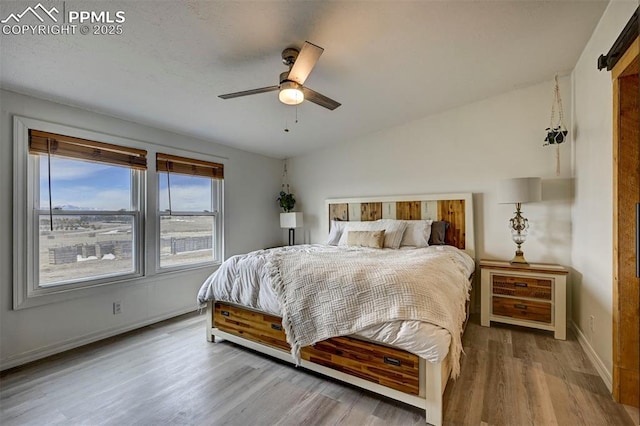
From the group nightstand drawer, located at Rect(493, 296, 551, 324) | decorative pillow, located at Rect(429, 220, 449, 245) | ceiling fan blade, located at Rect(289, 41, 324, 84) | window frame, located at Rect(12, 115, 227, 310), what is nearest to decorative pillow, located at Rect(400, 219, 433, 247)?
decorative pillow, located at Rect(429, 220, 449, 245)

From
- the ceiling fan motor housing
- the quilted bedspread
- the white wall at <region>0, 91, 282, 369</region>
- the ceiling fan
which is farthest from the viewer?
the white wall at <region>0, 91, 282, 369</region>

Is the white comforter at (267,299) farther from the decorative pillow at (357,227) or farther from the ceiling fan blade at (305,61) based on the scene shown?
the ceiling fan blade at (305,61)

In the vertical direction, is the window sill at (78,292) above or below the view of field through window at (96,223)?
below

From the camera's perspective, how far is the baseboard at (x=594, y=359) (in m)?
2.05

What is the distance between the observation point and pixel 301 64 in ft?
6.47

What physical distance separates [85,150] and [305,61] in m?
2.43

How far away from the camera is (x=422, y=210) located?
3932 mm

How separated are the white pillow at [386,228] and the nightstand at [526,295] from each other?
3.20ft

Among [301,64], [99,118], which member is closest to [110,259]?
[99,118]

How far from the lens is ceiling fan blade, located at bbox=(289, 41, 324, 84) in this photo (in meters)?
1.82

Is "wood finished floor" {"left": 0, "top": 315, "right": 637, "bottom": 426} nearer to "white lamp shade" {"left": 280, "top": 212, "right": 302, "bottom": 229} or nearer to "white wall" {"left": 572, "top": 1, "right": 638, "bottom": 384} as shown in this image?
"white wall" {"left": 572, "top": 1, "right": 638, "bottom": 384}

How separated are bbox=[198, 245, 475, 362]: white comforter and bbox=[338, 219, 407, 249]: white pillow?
Answer: 0.44 meters

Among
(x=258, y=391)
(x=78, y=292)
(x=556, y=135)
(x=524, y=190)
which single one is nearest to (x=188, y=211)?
(x=78, y=292)

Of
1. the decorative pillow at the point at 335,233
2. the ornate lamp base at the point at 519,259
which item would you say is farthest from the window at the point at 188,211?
the ornate lamp base at the point at 519,259
